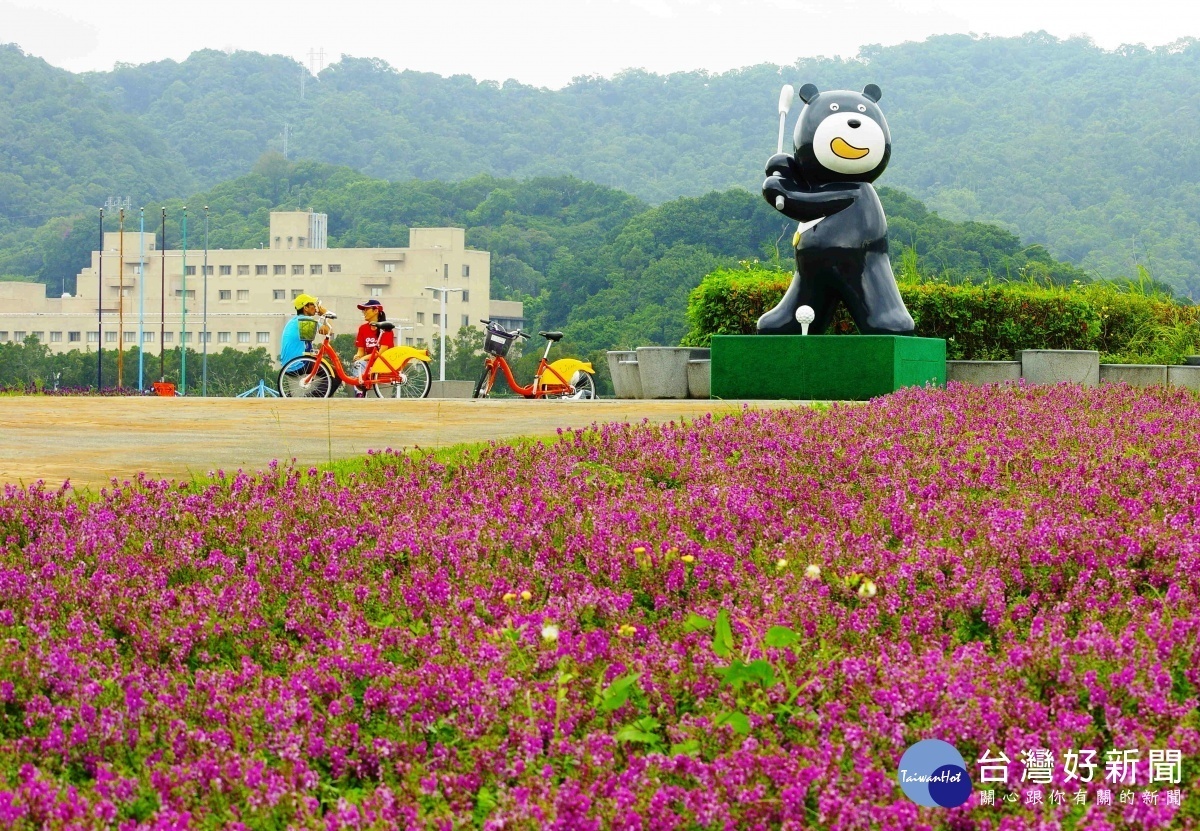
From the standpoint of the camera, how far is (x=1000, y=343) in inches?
567

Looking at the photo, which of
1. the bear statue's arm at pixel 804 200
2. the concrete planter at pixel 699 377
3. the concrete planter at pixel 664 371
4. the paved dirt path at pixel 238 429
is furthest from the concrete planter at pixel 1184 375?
the paved dirt path at pixel 238 429

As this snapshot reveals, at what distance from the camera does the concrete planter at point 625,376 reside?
13797mm

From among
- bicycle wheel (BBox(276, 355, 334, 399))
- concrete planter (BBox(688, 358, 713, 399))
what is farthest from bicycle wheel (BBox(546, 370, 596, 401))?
bicycle wheel (BBox(276, 355, 334, 399))

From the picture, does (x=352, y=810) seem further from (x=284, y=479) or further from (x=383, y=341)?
(x=383, y=341)

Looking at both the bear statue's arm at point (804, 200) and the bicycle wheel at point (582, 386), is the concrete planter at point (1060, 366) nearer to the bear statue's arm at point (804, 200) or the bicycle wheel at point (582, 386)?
the bear statue's arm at point (804, 200)

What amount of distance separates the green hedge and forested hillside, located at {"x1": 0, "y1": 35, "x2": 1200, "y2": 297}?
51.3 meters

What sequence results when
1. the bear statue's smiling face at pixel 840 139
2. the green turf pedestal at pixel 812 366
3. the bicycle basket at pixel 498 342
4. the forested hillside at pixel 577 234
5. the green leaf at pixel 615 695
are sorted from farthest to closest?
the forested hillside at pixel 577 234, the bicycle basket at pixel 498 342, the bear statue's smiling face at pixel 840 139, the green turf pedestal at pixel 812 366, the green leaf at pixel 615 695

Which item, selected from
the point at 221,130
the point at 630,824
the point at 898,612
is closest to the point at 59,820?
the point at 630,824

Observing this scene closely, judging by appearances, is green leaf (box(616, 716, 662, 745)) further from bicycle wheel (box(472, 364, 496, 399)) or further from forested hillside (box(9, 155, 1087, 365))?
forested hillside (box(9, 155, 1087, 365))

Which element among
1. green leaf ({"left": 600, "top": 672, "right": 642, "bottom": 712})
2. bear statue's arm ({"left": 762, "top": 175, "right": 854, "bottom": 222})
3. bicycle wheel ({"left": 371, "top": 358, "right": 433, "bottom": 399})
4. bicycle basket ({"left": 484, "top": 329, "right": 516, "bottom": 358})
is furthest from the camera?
bicycle wheel ({"left": 371, "top": 358, "right": 433, "bottom": 399})

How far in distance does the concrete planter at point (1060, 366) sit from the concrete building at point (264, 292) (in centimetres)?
8545

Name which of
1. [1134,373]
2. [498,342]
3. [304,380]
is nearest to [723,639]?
[498,342]

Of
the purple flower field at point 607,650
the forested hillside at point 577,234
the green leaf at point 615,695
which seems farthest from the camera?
the forested hillside at point 577,234

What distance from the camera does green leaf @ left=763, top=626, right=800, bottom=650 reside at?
2773 millimetres
